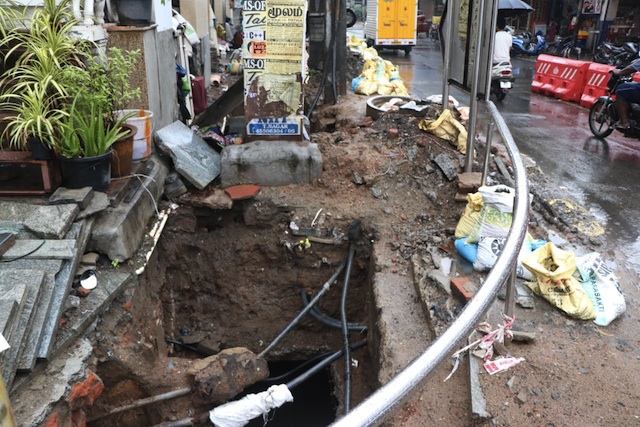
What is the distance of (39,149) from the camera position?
4145mm

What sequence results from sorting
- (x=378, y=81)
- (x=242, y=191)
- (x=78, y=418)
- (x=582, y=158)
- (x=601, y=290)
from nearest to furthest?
1. (x=78, y=418)
2. (x=601, y=290)
3. (x=242, y=191)
4. (x=582, y=158)
5. (x=378, y=81)

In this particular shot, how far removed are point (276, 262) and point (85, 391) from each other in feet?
9.01

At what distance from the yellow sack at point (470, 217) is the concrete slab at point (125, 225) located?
8.94 ft

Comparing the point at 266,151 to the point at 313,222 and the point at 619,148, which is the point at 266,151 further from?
the point at 619,148

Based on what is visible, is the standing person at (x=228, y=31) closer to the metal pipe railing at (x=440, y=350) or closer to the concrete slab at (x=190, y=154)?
the concrete slab at (x=190, y=154)

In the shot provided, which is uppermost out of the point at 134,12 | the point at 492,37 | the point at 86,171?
the point at 134,12

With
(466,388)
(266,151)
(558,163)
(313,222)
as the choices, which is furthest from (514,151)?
(558,163)

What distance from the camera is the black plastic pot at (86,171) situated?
4.25m

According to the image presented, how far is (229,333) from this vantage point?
5.87m

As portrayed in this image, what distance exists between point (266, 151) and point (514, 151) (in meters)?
2.98

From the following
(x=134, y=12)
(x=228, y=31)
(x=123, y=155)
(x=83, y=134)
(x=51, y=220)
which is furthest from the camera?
(x=228, y=31)

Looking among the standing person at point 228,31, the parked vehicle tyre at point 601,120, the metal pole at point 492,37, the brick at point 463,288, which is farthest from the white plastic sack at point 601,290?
the standing person at point 228,31

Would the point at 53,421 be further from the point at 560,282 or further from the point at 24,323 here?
the point at 560,282

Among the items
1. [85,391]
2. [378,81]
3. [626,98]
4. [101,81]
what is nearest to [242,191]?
[101,81]
